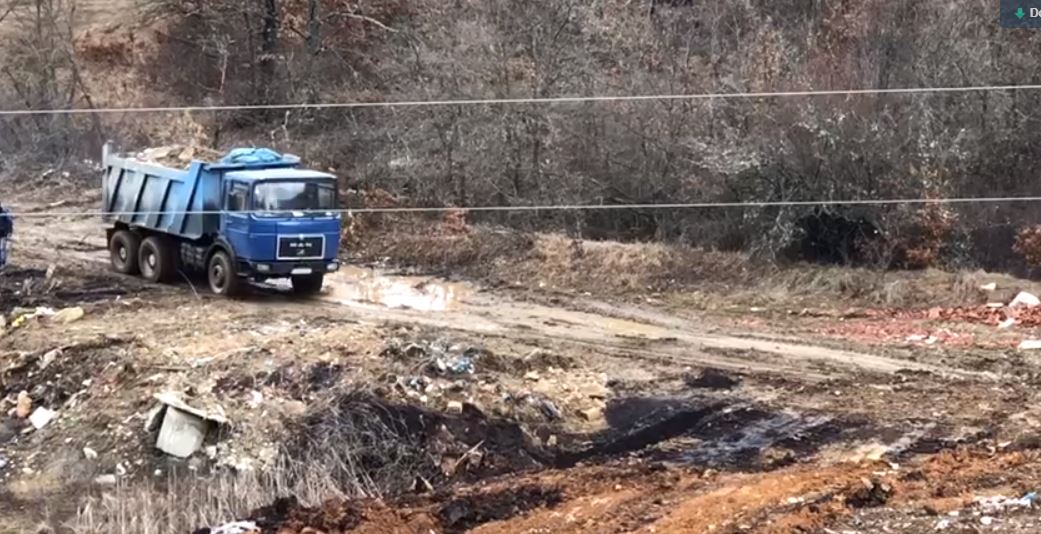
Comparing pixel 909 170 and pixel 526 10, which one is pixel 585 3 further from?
pixel 909 170

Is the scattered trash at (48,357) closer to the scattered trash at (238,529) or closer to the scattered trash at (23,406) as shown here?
the scattered trash at (23,406)

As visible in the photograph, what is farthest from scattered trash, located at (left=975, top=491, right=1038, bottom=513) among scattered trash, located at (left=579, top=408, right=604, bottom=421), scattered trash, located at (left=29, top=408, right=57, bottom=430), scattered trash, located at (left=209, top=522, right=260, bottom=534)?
scattered trash, located at (left=29, top=408, right=57, bottom=430)

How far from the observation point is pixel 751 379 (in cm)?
1557

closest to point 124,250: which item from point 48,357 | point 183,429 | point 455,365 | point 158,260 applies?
point 158,260

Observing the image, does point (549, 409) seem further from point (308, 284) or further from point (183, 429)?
point (308, 284)

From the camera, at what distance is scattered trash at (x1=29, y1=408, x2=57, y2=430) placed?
14711 mm

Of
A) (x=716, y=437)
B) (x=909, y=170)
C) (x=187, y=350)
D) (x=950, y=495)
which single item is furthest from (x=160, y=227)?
(x=950, y=495)

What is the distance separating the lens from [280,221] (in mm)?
18938

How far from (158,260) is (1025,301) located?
13.6 metres

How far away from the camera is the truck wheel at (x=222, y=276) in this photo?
→ 63.5 ft

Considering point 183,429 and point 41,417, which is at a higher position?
point 183,429

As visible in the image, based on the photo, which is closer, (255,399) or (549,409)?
(255,399)

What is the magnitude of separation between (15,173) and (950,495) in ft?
82.7

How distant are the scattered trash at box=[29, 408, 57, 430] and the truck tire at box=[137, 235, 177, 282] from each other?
5.82 m
